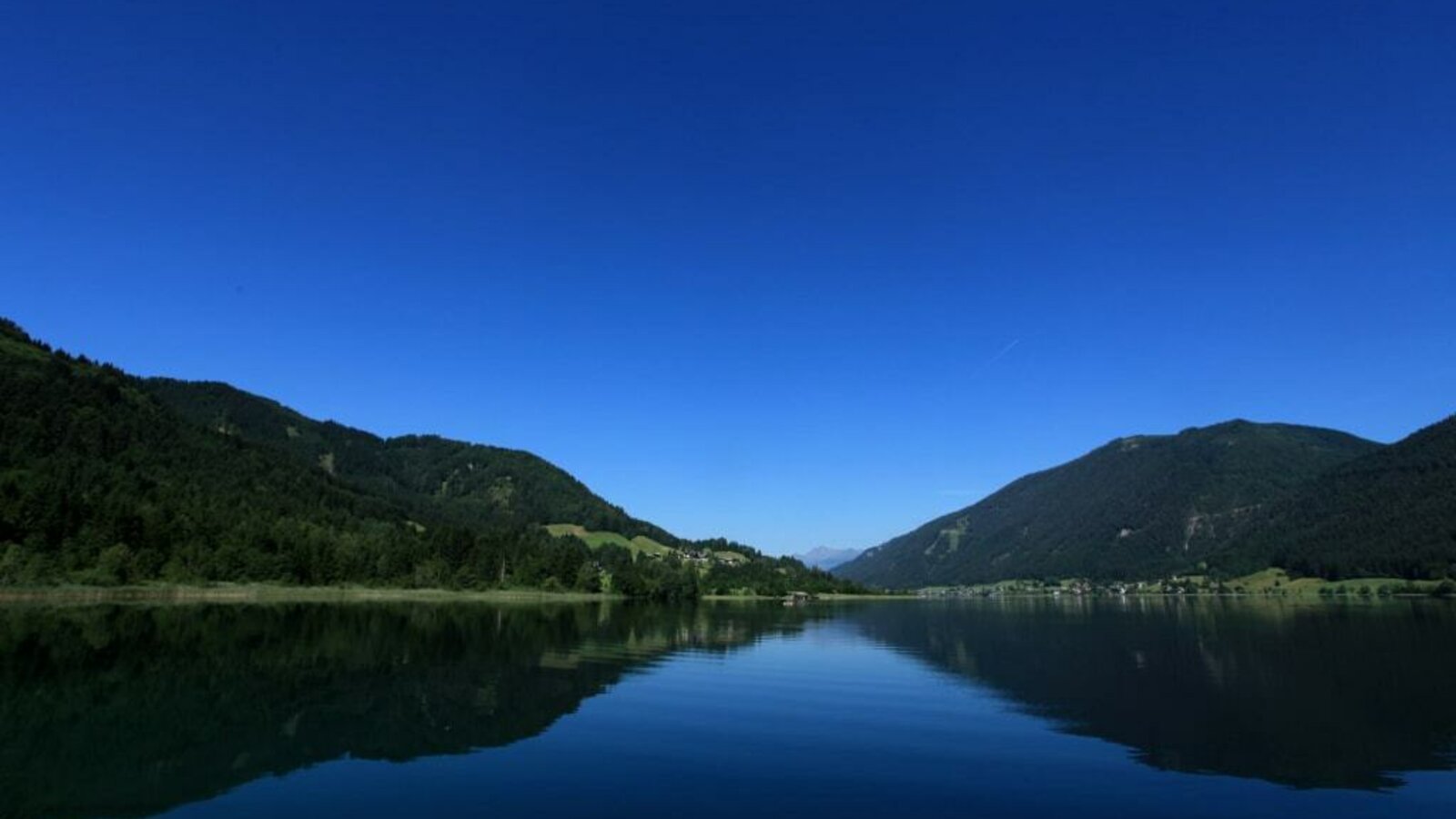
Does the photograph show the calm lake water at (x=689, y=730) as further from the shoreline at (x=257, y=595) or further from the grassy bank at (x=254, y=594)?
the grassy bank at (x=254, y=594)

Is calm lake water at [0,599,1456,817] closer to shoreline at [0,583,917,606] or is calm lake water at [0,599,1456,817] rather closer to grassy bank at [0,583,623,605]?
Result: shoreline at [0,583,917,606]

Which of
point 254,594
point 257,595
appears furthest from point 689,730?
point 254,594

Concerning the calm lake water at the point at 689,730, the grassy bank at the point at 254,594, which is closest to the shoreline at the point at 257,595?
the grassy bank at the point at 254,594

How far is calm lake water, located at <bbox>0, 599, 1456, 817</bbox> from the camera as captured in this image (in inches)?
930

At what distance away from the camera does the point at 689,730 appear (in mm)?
35031

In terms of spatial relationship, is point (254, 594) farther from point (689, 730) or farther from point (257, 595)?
point (689, 730)

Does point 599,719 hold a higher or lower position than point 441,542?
lower

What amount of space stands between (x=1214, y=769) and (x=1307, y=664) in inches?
1709

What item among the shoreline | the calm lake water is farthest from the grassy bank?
the calm lake water

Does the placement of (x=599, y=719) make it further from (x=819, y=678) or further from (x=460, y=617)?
(x=460, y=617)

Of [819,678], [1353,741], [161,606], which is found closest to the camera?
[1353,741]

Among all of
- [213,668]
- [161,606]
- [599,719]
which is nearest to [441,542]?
[161,606]

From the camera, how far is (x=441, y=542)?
194875 millimetres

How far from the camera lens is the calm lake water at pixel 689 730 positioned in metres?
23.6
